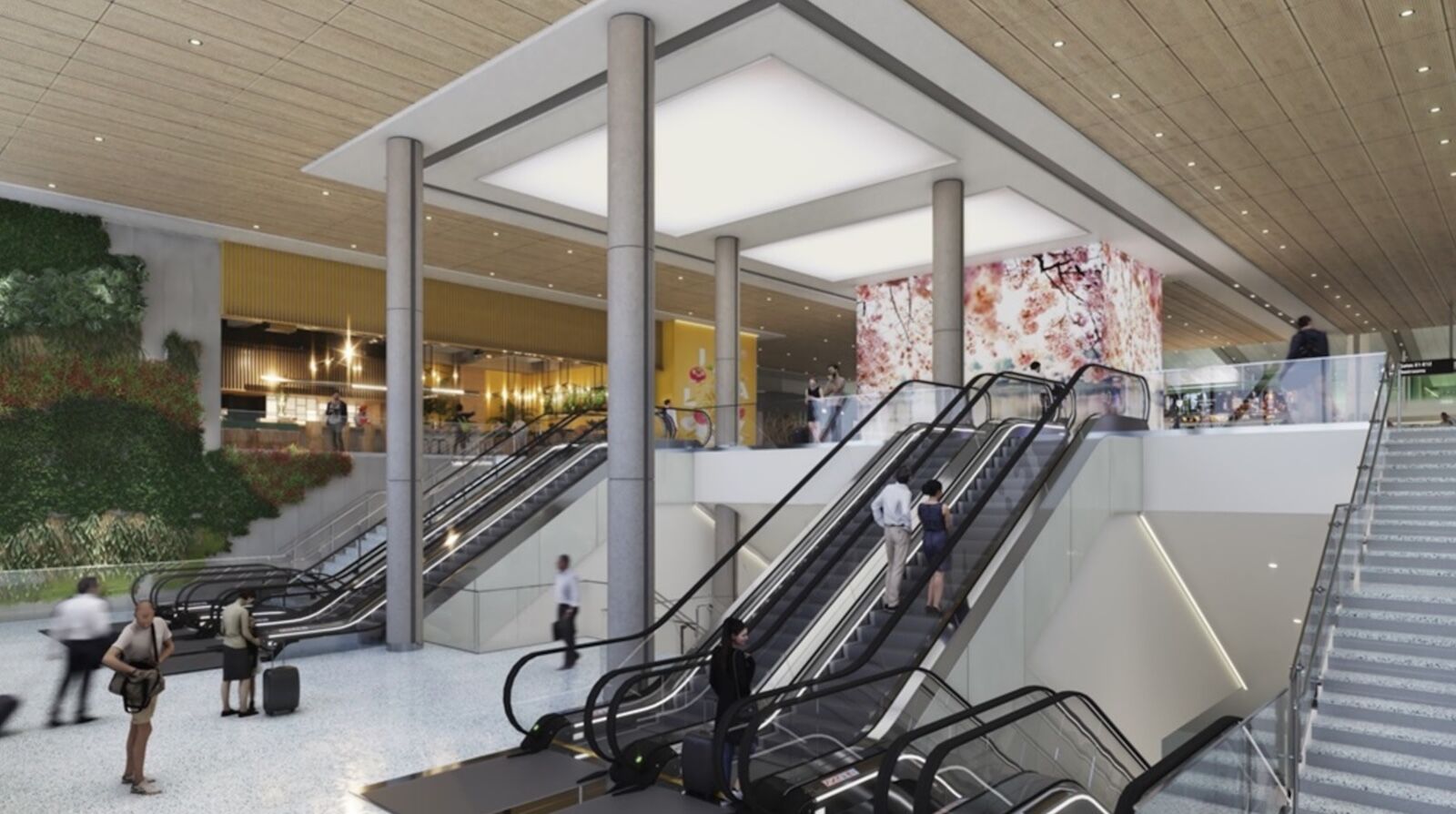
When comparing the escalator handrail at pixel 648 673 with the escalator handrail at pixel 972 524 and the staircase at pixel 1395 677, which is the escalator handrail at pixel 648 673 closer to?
the escalator handrail at pixel 972 524

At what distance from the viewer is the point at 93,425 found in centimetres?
1786

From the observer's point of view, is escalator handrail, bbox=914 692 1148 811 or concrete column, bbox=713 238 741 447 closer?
escalator handrail, bbox=914 692 1148 811

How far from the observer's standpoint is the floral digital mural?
19.8m

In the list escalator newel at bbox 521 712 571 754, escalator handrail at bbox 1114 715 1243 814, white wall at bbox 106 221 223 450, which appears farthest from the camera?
white wall at bbox 106 221 223 450

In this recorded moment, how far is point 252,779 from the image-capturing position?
7289 mm

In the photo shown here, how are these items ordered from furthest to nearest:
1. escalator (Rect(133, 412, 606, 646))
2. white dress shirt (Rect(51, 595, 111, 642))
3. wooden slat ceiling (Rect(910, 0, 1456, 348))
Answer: escalator (Rect(133, 412, 606, 646)) < wooden slat ceiling (Rect(910, 0, 1456, 348)) < white dress shirt (Rect(51, 595, 111, 642))

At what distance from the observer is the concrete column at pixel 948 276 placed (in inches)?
619

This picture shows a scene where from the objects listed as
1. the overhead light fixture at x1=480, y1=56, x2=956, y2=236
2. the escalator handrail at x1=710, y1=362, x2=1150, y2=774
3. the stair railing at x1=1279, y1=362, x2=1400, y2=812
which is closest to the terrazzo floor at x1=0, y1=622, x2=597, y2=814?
the escalator handrail at x1=710, y1=362, x2=1150, y2=774

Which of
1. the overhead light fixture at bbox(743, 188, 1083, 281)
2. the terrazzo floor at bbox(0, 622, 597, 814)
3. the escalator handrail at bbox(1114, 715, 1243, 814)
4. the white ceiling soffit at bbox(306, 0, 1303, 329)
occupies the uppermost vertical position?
the white ceiling soffit at bbox(306, 0, 1303, 329)

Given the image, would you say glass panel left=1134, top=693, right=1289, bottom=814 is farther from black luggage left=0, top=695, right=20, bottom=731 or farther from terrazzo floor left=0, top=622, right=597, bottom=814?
black luggage left=0, top=695, right=20, bottom=731

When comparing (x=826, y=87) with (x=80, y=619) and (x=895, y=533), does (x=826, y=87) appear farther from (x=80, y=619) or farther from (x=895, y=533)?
(x=80, y=619)

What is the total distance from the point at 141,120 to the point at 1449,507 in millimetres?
15596

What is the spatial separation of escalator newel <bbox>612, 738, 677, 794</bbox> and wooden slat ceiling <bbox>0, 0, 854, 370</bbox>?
274 inches

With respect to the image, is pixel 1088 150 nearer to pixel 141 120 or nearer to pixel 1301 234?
pixel 1301 234
